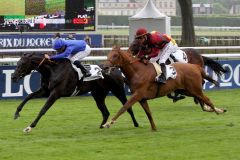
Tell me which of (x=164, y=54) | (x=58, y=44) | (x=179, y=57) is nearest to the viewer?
(x=58, y=44)

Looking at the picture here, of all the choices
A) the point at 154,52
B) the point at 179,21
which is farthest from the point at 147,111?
the point at 179,21

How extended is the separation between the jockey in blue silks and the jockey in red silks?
973 mm

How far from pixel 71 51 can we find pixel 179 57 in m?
3.63

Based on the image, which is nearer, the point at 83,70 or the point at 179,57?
the point at 83,70

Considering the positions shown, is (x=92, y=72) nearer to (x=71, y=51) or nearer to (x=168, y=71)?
(x=71, y=51)

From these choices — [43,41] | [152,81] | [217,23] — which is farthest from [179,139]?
[217,23]

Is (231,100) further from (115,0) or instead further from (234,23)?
(115,0)

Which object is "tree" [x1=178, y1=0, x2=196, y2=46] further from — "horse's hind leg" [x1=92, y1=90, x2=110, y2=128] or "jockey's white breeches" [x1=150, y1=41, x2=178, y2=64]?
"horse's hind leg" [x1=92, y1=90, x2=110, y2=128]

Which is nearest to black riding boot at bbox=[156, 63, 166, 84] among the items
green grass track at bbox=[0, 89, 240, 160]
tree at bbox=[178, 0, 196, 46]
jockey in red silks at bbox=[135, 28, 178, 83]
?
jockey in red silks at bbox=[135, 28, 178, 83]

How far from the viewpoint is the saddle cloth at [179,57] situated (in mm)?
14727

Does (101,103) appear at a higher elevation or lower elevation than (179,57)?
lower

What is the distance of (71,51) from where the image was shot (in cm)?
1193

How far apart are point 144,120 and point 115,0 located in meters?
77.6

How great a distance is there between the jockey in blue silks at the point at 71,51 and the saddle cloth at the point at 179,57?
9.29 feet
